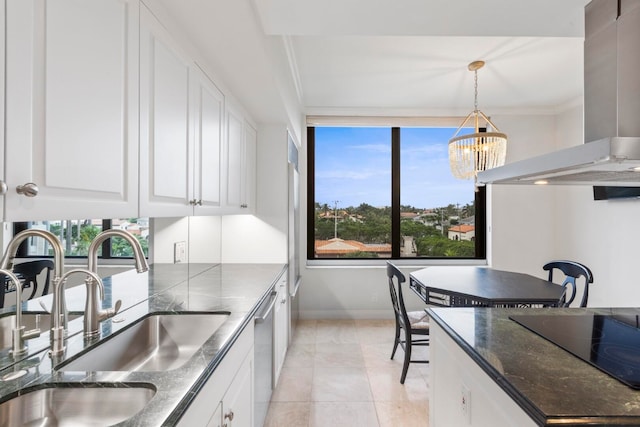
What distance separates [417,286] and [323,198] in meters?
1.87

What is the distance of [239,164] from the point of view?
2.55 meters

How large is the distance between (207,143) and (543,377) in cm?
181

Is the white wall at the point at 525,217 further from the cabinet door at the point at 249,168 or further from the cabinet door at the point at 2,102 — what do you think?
the cabinet door at the point at 2,102

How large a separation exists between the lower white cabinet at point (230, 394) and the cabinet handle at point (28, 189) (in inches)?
24.9

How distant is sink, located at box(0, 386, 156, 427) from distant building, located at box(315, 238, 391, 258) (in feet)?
11.2

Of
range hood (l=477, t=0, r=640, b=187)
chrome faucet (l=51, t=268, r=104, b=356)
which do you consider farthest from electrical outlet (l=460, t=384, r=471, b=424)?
chrome faucet (l=51, t=268, r=104, b=356)

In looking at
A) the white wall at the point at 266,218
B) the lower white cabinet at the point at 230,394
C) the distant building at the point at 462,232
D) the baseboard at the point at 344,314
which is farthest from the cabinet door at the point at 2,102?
the distant building at the point at 462,232

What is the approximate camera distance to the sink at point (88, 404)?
33.8 inches

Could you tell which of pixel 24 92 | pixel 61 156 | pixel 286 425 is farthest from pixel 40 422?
pixel 286 425

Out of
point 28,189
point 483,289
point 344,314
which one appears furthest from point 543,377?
point 344,314

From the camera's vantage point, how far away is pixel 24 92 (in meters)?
0.76

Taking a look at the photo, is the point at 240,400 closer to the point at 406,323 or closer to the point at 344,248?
the point at 406,323

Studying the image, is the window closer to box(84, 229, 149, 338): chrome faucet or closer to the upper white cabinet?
box(84, 229, 149, 338): chrome faucet

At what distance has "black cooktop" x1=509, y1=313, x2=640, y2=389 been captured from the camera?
3.22 ft
